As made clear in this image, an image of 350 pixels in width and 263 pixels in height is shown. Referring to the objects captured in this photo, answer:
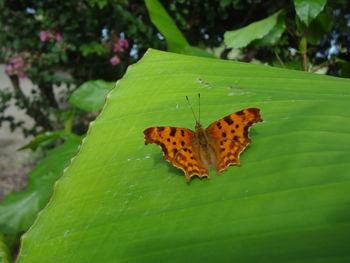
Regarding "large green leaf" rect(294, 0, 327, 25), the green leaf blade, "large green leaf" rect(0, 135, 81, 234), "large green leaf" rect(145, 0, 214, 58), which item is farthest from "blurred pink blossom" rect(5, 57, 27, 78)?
"large green leaf" rect(294, 0, 327, 25)

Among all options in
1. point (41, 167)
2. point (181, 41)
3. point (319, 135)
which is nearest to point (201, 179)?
point (319, 135)

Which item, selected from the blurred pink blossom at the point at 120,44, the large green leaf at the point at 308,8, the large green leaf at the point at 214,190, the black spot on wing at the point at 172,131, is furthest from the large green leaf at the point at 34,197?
the blurred pink blossom at the point at 120,44

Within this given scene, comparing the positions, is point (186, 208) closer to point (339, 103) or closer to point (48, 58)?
point (339, 103)

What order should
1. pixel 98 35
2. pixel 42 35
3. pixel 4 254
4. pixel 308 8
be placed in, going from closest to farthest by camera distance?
pixel 4 254 < pixel 308 8 < pixel 42 35 < pixel 98 35

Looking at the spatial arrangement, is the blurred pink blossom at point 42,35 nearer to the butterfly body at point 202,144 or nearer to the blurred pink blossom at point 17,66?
the blurred pink blossom at point 17,66

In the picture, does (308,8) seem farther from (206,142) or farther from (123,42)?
(123,42)

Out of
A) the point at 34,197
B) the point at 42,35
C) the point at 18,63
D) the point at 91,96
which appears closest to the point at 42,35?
the point at 42,35

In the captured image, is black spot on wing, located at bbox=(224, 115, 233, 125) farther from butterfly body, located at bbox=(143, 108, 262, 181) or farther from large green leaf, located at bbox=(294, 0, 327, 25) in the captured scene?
large green leaf, located at bbox=(294, 0, 327, 25)
